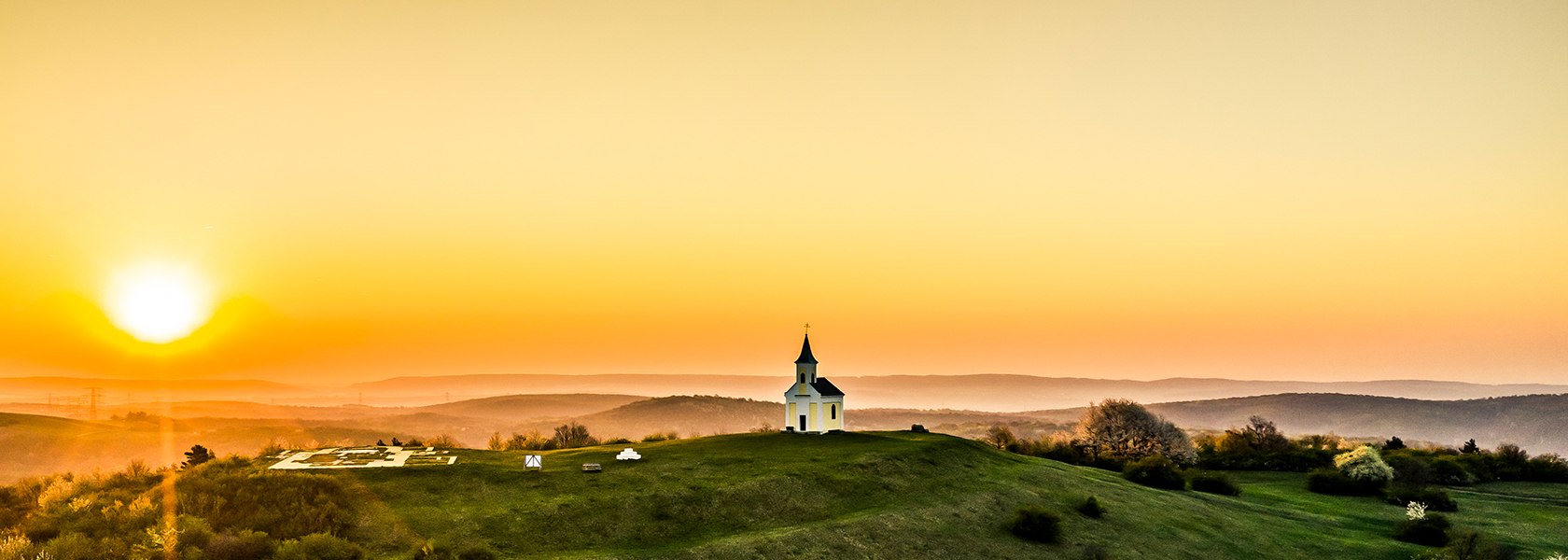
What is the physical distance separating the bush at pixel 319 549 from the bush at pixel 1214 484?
51013 mm

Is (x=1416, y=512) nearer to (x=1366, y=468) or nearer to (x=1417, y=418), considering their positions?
(x=1366, y=468)

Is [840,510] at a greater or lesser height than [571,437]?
lesser

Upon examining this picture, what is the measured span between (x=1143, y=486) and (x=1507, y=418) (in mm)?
150151

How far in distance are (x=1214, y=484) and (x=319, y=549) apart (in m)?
53.2

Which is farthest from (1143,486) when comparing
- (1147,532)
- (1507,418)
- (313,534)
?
(1507,418)

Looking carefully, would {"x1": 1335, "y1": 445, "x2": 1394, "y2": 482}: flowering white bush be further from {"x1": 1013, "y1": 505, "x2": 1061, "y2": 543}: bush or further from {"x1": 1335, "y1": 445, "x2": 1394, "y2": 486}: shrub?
{"x1": 1013, "y1": 505, "x2": 1061, "y2": 543}: bush

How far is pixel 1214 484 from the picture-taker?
60.2m

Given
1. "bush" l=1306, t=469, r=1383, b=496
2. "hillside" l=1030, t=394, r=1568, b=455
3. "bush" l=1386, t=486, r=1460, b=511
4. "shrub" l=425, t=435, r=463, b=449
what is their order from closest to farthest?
"shrub" l=425, t=435, r=463, b=449 < "bush" l=1386, t=486, r=1460, b=511 < "bush" l=1306, t=469, r=1383, b=496 < "hillside" l=1030, t=394, r=1568, b=455

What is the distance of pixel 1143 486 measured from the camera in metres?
56.2

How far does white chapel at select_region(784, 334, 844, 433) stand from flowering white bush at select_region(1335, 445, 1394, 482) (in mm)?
37295

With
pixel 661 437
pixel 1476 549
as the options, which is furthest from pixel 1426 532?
pixel 661 437

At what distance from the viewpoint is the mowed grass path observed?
106 ft

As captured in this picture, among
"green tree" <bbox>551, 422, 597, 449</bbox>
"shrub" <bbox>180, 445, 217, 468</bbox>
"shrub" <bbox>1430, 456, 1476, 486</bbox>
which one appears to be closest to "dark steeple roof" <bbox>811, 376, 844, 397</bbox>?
→ "green tree" <bbox>551, 422, 597, 449</bbox>

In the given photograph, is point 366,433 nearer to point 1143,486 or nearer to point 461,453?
point 461,453
